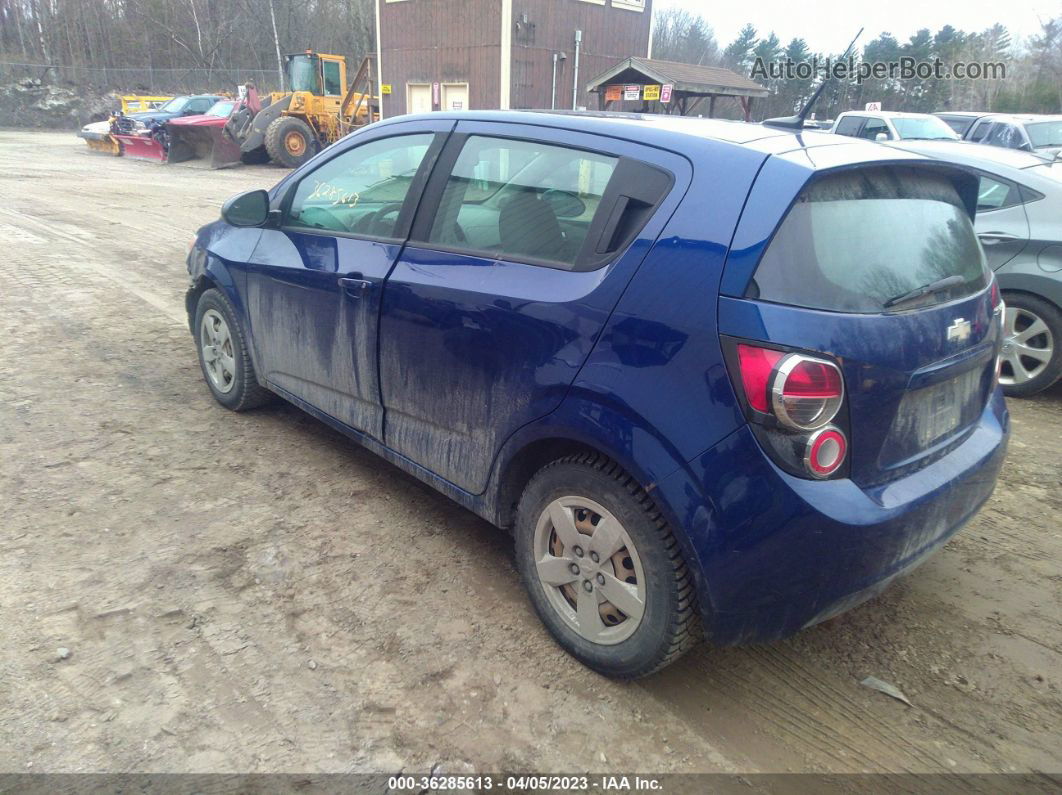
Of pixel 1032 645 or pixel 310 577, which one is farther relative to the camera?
pixel 310 577

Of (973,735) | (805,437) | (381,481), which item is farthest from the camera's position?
(381,481)

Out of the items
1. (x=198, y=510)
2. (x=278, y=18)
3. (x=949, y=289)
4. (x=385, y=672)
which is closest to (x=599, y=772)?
(x=385, y=672)

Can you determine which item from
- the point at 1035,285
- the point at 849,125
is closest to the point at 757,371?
the point at 1035,285

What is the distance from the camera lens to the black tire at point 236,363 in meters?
4.35

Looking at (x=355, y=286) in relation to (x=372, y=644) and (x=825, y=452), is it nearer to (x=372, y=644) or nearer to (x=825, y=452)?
(x=372, y=644)

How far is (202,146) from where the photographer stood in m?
22.5

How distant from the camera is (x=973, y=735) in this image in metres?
2.42

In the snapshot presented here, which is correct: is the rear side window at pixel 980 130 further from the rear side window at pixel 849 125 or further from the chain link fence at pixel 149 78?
the chain link fence at pixel 149 78

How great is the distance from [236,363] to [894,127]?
13.9 m

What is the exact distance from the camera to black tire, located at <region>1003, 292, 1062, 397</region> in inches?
202

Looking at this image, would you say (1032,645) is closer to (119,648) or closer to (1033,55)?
(119,648)

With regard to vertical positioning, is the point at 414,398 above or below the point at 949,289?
below

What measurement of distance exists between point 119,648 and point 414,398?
136 centimetres

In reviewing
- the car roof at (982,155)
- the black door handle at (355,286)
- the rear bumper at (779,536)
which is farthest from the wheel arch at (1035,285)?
the black door handle at (355,286)
